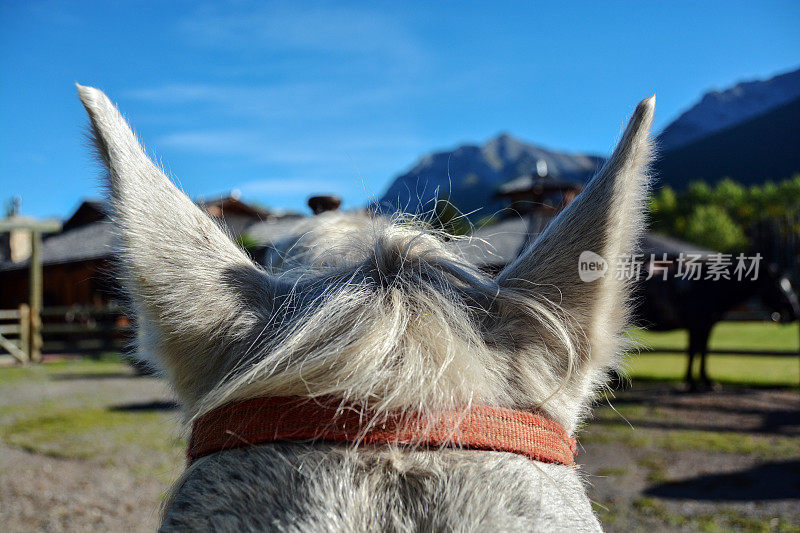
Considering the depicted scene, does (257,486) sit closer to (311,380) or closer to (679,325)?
(311,380)

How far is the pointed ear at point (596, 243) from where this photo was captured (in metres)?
1.08

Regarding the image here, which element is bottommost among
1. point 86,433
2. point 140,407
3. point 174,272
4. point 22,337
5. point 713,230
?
point 140,407

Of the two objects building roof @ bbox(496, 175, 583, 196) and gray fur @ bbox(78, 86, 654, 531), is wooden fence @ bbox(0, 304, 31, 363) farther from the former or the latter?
gray fur @ bbox(78, 86, 654, 531)

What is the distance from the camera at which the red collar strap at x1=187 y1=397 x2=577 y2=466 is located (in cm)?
96

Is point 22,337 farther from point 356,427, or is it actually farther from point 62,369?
point 356,427

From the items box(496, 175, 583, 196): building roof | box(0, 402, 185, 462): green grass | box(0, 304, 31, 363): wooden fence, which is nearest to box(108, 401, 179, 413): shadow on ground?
box(0, 402, 185, 462): green grass

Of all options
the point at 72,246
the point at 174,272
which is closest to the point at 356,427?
the point at 174,272

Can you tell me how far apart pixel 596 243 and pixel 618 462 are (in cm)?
621

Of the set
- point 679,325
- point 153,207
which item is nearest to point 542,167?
→ point 679,325

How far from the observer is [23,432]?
784 centimetres

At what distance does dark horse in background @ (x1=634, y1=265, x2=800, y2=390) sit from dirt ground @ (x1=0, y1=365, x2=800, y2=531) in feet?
3.60

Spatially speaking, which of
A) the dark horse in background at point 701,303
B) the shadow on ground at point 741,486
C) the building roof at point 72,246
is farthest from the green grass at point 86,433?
the building roof at point 72,246

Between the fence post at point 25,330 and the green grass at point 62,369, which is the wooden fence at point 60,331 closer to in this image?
A: the fence post at point 25,330

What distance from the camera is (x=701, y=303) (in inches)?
423
